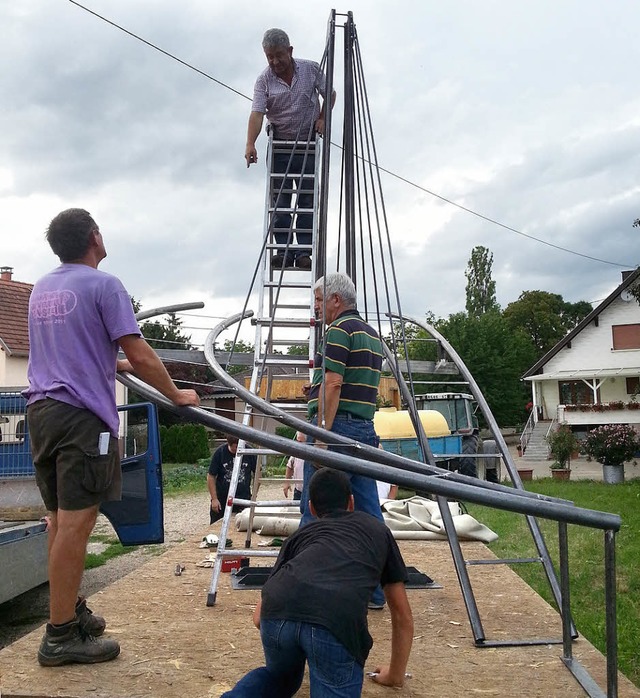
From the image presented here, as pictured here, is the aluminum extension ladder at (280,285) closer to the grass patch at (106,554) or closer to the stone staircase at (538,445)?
the grass patch at (106,554)

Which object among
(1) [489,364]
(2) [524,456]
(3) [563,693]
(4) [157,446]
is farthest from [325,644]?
(1) [489,364]

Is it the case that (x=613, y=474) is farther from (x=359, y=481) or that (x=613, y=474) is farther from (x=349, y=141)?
(x=359, y=481)

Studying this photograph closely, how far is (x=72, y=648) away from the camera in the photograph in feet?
9.52

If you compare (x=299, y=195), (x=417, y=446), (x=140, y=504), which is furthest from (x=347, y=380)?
(x=417, y=446)

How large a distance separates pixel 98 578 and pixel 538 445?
84.0 feet

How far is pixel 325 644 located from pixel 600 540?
22.0 feet

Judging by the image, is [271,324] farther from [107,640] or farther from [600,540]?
[600,540]

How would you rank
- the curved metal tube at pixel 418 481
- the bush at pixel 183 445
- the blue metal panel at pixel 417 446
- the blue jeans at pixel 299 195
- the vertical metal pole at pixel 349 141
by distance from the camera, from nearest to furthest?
the curved metal tube at pixel 418 481, the vertical metal pole at pixel 349 141, the blue jeans at pixel 299 195, the blue metal panel at pixel 417 446, the bush at pixel 183 445

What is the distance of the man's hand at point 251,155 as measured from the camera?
5.56 meters

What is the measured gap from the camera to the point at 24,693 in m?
A: 2.61

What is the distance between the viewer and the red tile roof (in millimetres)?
20891

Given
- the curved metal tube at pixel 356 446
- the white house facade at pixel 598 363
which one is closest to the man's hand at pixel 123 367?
the curved metal tube at pixel 356 446

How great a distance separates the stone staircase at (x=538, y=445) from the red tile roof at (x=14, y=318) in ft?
60.8

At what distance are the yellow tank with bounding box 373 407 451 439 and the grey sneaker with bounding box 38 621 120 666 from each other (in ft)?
36.5
